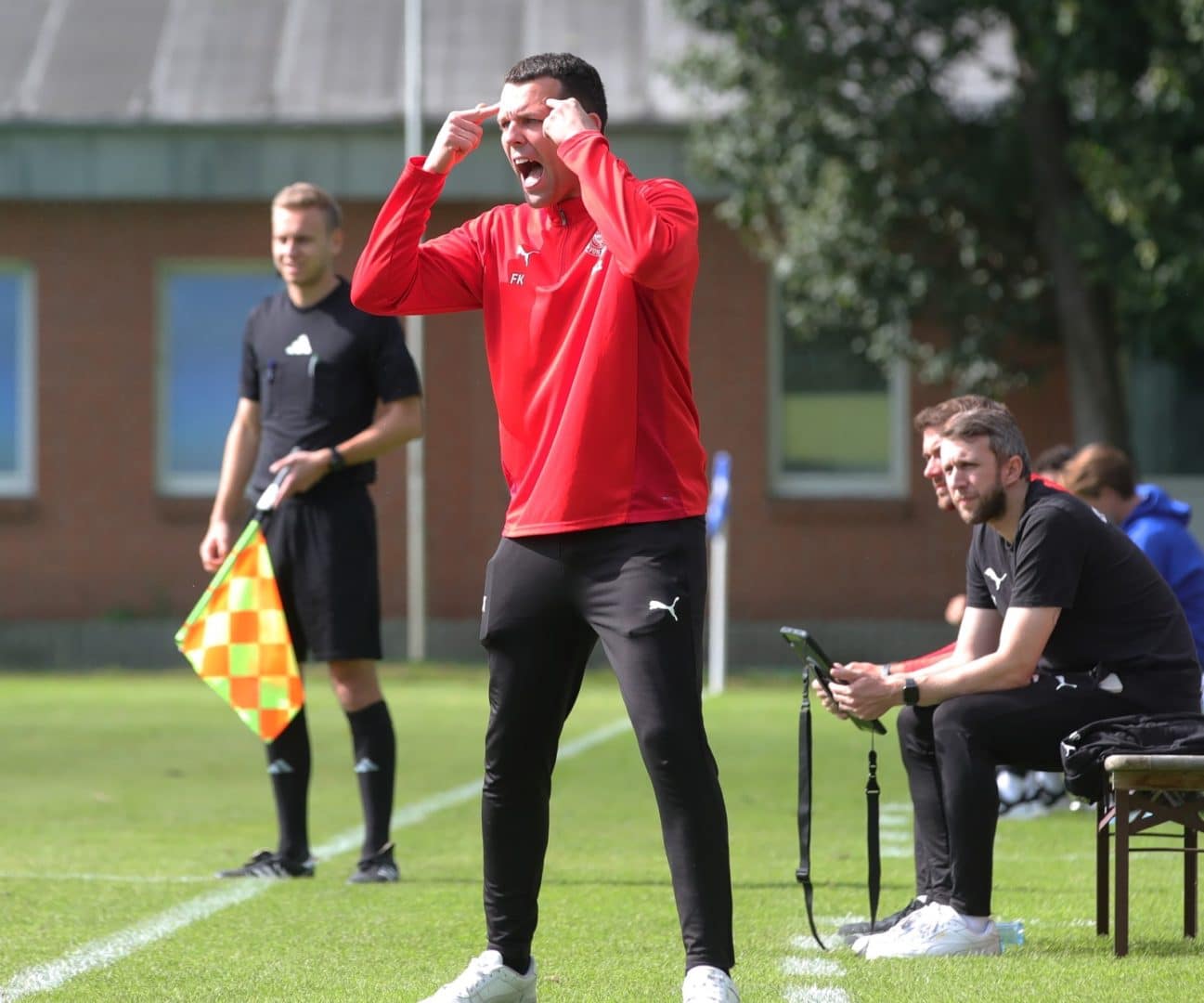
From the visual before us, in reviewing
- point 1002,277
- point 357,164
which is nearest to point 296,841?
point 1002,277

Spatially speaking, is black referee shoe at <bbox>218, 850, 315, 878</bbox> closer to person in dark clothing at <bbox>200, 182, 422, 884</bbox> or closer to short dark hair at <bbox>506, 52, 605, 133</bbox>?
person in dark clothing at <bbox>200, 182, 422, 884</bbox>

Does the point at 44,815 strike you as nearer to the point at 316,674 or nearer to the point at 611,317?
the point at 611,317

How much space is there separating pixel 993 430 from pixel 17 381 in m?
17.0

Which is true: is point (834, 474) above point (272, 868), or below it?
above

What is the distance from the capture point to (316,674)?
18609 mm

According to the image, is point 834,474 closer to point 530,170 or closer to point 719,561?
point 719,561

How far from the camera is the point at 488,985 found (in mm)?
4680

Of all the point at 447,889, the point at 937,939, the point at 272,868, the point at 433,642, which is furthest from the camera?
the point at 433,642

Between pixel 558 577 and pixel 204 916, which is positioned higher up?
pixel 558 577

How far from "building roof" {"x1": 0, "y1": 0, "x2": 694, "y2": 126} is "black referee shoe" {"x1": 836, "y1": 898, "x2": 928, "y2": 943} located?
15024 mm

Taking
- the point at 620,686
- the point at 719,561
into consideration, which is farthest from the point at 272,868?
the point at 719,561

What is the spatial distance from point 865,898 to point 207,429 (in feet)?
50.5

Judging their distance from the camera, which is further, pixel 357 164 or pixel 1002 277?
pixel 357 164

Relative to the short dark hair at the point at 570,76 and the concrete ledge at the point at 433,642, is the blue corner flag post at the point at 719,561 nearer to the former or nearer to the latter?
the concrete ledge at the point at 433,642
